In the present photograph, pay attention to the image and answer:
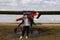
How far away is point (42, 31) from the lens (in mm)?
11406

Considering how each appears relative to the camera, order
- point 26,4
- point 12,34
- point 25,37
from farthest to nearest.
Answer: point 26,4 → point 12,34 → point 25,37

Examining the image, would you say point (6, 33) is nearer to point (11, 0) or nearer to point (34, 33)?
point (34, 33)

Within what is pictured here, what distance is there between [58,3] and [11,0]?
1860mm

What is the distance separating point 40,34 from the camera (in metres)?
10.8

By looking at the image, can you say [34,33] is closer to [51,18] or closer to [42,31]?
[42,31]

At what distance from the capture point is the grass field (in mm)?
10105

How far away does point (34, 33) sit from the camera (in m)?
11.0

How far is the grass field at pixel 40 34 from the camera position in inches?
398

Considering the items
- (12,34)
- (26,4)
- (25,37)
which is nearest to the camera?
(25,37)

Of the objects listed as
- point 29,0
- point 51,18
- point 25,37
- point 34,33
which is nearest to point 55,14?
point 51,18

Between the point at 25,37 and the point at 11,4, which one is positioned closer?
the point at 25,37

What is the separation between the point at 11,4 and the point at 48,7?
1468 millimetres

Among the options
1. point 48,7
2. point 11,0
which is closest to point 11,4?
point 11,0

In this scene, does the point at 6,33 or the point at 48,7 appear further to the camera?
the point at 48,7
